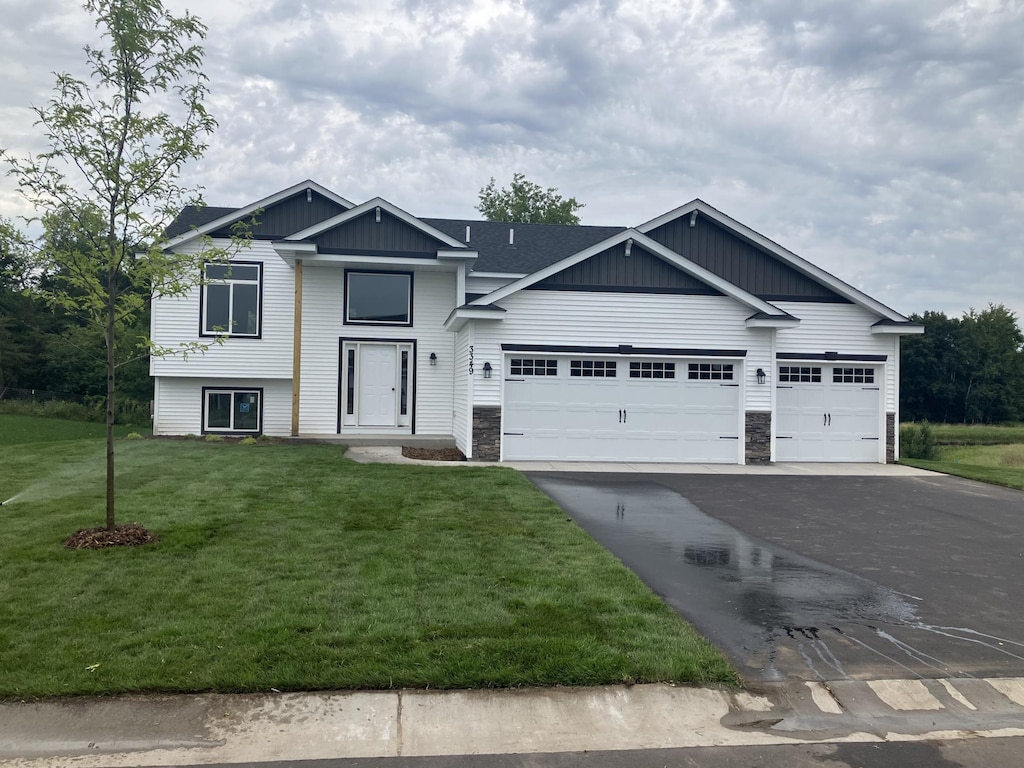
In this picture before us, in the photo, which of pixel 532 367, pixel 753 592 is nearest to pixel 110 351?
pixel 753 592

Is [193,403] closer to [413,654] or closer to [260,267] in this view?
[260,267]

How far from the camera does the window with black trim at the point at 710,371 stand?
54.0ft

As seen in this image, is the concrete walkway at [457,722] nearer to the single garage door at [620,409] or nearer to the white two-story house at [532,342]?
the white two-story house at [532,342]

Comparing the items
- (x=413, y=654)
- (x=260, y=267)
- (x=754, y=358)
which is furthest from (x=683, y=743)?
(x=260, y=267)

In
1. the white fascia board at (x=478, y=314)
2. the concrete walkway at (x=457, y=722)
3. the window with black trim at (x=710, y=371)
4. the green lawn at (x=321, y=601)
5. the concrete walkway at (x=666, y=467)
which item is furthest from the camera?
the window with black trim at (x=710, y=371)

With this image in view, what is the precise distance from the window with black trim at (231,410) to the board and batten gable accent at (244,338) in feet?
2.61

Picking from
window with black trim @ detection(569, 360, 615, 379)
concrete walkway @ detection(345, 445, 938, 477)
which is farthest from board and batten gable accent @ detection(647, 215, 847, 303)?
concrete walkway @ detection(345, 445, 938, 477)

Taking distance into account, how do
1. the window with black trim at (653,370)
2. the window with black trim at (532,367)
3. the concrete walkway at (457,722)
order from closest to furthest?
the concrete walkway at (457,722) < the window with black trim at (532,367) < the window with black trim at (653,370)

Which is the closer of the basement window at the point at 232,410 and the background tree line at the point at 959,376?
the basement window at the point at 232,410

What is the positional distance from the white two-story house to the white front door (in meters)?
0.04

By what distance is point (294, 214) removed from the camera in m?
19.3

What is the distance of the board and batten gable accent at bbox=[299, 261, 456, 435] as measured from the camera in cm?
1903

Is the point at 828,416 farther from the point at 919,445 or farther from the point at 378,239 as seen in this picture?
the point at 378,239

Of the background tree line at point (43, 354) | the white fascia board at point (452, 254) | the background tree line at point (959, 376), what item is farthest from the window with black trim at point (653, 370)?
the background tree line at point (959, 376)
